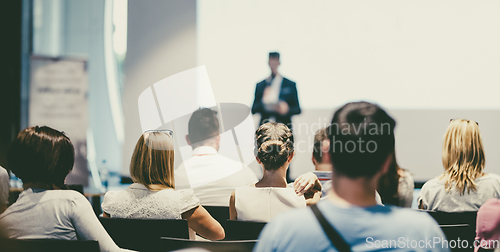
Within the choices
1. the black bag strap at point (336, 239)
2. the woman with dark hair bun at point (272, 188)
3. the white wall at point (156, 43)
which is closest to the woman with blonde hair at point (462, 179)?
the woman with dark hair bun at point (272, 188)

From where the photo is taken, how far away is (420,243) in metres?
0.88

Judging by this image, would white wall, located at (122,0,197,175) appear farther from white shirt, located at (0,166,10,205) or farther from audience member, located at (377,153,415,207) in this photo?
audience member, located at (377,153,415,207)

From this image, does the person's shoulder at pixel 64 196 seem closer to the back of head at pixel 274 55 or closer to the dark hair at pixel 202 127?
the dark hair at pixel 202 127

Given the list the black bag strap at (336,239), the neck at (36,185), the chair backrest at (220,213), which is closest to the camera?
the black bag strap at (336,239)

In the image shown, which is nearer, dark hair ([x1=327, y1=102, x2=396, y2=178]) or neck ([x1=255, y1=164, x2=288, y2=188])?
dark hair ([x1=327, y1=102, x2=396, y2=178])

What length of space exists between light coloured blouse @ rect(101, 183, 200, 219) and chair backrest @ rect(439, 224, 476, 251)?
3.61 ft

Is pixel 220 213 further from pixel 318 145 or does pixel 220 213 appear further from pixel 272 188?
pixel 318 145

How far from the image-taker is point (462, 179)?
221cm

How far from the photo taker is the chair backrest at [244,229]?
156cm

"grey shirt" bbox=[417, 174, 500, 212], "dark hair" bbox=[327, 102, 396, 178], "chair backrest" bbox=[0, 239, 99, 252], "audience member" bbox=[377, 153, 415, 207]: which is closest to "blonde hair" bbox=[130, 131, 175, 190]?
"chair backrest" bbox=[0, 239, 99, 252]

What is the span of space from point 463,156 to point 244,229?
4.77 ft

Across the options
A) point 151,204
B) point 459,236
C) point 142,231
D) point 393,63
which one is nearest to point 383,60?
point 393,63

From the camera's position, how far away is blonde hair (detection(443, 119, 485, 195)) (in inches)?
87.1

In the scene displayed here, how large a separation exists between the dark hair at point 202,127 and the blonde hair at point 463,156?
61.8 inches
